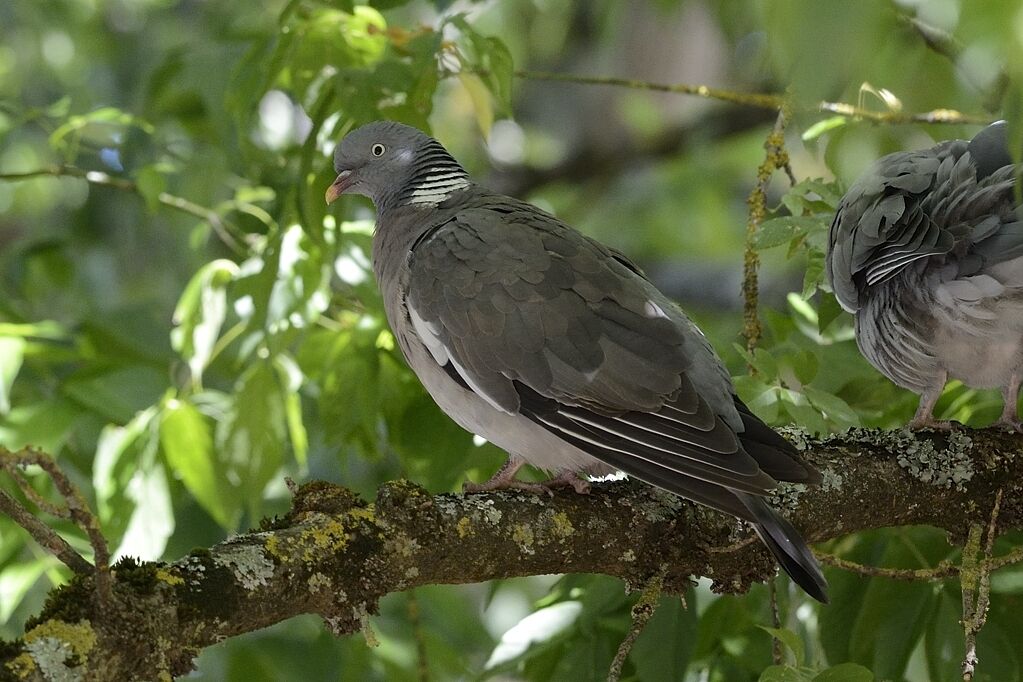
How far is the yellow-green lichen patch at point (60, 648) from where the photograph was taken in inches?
62.6

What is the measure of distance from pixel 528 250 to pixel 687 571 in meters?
0.93

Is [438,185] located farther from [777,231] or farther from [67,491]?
[67,491]

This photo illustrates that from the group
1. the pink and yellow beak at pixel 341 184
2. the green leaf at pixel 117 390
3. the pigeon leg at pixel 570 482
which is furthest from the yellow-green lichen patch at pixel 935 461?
the green leaf at pixel 117 390

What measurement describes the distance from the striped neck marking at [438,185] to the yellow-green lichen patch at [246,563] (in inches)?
67.0

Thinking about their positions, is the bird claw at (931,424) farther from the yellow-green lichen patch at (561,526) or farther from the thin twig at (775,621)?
the yellow-green lichen patch at (561,526)

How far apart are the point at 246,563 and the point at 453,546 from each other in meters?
0.46

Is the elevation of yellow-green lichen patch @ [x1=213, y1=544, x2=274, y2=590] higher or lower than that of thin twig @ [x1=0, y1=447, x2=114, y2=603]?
lower

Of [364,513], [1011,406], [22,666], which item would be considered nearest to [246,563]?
[364,513]

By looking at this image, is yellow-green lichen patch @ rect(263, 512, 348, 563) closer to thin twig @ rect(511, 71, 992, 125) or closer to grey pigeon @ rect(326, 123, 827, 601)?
grey pigeon @ rect(326, 123, 827, 601)

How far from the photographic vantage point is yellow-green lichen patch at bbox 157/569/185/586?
180cm

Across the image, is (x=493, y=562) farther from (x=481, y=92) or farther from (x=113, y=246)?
(x=113, y=246)

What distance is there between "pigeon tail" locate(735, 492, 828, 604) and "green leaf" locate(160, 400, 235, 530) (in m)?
1.62

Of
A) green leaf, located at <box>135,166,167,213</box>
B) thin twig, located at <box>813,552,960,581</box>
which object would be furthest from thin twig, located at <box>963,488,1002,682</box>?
green leaf, located at <box>135,166,167,213</box>

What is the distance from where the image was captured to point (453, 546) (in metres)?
2.22
